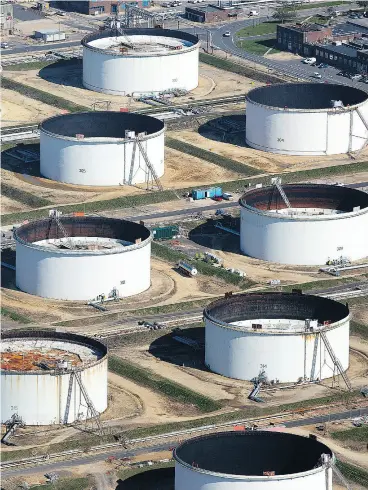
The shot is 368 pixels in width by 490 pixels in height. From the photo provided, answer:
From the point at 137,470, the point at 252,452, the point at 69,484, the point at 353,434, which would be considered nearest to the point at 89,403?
the point at 137,470

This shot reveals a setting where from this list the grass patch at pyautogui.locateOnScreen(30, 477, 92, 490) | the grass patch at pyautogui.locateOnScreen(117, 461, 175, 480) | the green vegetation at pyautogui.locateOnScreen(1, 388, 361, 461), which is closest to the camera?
the grass patch at pyautogui.locateOnScreen(30, 477, 92, 490)

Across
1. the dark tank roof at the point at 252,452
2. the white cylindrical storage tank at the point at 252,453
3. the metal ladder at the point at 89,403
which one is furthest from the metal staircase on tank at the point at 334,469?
the metal ladder at the point at 89,403

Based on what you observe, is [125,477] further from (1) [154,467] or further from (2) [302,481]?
(2) [302,481]

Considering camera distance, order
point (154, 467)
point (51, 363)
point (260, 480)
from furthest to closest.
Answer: point (51, 363)
point (154, 467)
point (260, 480)

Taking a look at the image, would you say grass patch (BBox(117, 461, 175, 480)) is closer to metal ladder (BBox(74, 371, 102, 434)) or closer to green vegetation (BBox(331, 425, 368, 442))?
metal ladder (BBox(74, 371, 102, 434))

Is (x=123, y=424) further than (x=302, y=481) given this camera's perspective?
Yes

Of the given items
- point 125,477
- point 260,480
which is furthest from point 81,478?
point 260,480

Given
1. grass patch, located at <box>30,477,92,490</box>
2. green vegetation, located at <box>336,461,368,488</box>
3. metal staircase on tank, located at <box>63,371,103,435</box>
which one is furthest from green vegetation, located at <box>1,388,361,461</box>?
green vegetation, located at <box>336,461,368,488</box>
